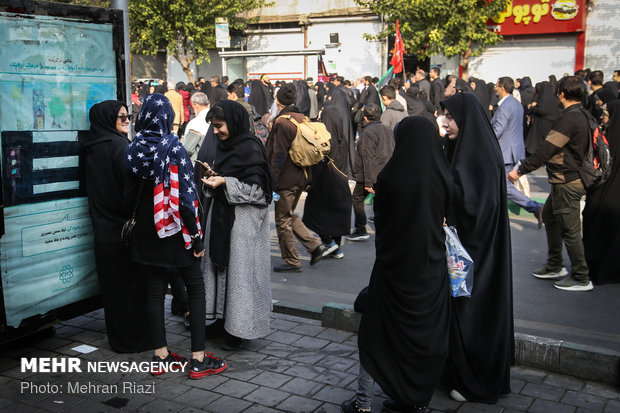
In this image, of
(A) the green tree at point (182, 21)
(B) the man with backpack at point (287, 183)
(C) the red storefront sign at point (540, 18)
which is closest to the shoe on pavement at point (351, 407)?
(B) the man with backpack at point (287, 183)

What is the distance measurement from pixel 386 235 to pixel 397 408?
1.09 m

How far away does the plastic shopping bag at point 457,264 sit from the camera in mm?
3875

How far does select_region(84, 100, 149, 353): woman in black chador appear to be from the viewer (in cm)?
483

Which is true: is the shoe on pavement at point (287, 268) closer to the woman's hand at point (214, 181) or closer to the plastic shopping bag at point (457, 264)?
the woman's hand at point (214, 181)

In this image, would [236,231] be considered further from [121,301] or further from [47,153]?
[47,153]

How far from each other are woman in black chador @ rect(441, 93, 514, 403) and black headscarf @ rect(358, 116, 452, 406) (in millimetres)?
376

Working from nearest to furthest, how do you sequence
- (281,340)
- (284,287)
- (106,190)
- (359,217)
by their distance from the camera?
1. (106,190)
2. (281,340)
3. (284,287)
4. (359,217)

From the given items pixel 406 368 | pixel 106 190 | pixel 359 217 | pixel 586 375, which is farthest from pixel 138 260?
pixel 359 217

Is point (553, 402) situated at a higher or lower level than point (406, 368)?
lower

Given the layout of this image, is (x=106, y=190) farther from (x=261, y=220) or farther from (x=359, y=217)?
(x=359, y=217)

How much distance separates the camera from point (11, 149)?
14.5 feet

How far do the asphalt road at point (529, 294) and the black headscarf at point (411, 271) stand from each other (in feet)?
6.34

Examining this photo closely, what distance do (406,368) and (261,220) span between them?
1.85 m

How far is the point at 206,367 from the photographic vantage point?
4570mm
